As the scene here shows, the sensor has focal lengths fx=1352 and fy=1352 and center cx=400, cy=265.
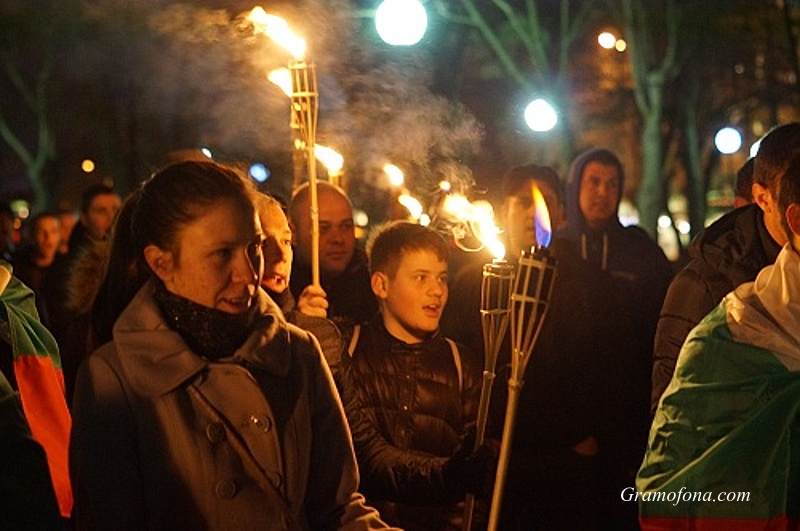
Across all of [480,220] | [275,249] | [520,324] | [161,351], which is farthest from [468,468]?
[161,351]

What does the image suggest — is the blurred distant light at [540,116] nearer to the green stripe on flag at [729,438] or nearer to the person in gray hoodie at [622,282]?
the person in gray hoodie at [622,282]

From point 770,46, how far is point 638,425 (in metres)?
25.2

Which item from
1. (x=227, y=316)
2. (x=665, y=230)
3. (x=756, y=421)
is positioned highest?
A: (x=665, y=230)

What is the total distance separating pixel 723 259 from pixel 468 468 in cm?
137

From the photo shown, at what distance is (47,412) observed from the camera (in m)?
4.66

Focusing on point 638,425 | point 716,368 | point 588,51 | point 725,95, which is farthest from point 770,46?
point 716,368

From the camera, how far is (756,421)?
12.6 feet

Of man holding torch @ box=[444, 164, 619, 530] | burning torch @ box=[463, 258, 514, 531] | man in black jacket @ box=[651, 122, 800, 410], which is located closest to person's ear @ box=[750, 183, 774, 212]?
man in black jacket @ box=[651, 122, 800, 410]

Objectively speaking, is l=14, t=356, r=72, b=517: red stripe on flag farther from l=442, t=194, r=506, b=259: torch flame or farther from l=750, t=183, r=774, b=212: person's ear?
l=750, t=183, r=774, b=212: person's ear

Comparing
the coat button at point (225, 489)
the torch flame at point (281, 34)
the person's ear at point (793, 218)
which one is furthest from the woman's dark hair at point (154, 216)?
the torch flame at point (281, 34)

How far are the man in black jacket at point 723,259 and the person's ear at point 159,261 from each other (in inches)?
90.9

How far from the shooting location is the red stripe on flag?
4.58 metres

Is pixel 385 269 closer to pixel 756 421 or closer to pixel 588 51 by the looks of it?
pixel 756 421

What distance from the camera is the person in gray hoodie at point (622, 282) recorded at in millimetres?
6941
